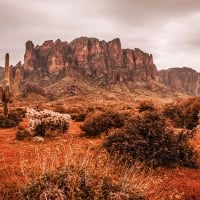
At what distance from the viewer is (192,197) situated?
812 cm

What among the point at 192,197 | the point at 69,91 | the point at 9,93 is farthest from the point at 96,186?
the point at 69,91

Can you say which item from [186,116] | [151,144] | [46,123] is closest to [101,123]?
[46,123]

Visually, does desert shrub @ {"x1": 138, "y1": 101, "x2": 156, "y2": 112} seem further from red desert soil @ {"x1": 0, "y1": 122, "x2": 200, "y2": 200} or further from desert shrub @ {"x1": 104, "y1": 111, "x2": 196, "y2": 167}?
desert shrub @ {"x1": 104, "y1": 111, "x2": 196, "y2": 167}

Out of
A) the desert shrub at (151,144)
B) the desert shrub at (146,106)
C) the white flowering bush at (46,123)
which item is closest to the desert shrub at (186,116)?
the white flowering bush at (46,123)

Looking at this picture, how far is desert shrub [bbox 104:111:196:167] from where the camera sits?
35.7ft

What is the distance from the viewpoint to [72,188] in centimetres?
582

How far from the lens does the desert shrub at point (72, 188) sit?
18.9 feet

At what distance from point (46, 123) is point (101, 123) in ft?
9.16

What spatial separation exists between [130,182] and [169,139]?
209 inches

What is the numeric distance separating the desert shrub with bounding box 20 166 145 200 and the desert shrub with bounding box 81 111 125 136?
1092 cm

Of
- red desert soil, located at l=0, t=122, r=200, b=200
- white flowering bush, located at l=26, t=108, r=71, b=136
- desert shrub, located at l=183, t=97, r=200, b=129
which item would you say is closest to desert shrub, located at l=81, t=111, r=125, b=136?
white flowering bush, located at l=26, t=108, r=71, b=136

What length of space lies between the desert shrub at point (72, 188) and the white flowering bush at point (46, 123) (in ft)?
34.5

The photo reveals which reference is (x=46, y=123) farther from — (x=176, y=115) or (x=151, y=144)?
(x=176, y=115)

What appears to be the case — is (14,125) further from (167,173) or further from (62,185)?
(62,185)
